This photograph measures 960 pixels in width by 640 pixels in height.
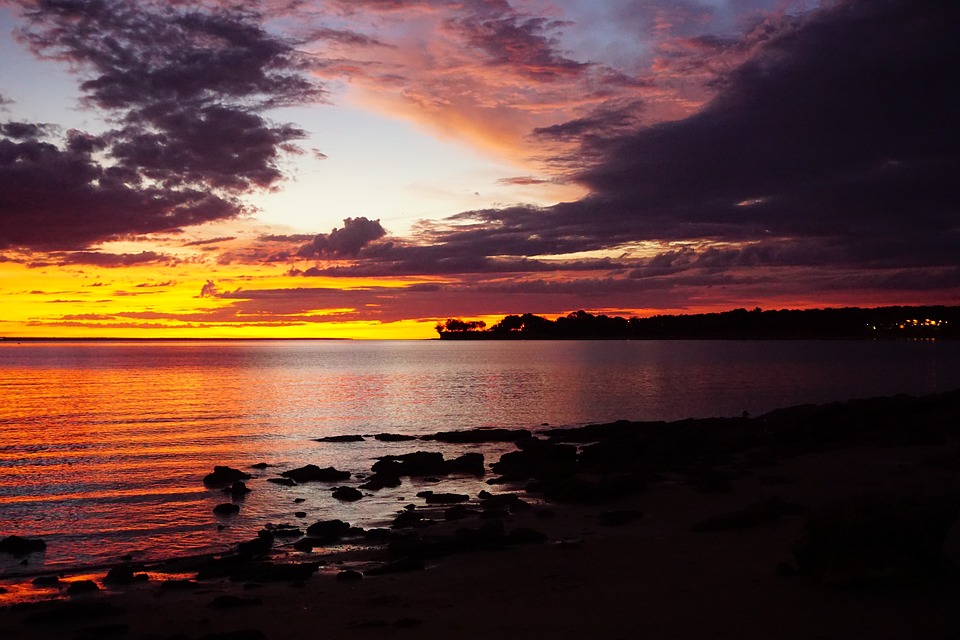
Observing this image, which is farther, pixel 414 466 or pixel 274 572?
pixel 414 466

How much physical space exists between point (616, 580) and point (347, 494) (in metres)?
14.9

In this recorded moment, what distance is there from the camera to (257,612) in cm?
1468

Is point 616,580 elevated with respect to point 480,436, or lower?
elevated

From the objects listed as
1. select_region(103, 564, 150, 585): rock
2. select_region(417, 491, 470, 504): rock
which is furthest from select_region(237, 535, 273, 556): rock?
→ select_region(417, 491, 470, 504): rock

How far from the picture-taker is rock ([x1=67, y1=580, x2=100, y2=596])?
16922mm

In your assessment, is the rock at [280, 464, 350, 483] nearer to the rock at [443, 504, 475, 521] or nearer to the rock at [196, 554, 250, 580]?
the rock at [443, 504, 475, 521]

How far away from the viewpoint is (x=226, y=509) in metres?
25.8

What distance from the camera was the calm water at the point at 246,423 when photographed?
24.8 meters

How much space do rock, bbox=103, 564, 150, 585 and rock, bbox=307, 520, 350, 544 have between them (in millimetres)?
5032

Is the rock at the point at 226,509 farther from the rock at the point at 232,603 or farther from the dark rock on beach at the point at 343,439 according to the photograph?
the dark rock on beach at the point at 343,439

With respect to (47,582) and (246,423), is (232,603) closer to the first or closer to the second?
(47,582)

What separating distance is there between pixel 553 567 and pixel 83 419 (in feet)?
159

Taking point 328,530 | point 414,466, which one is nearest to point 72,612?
point 328,530

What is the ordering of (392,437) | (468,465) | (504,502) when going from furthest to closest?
1. (392,437)
2. (468,465)
3. (504,502)
